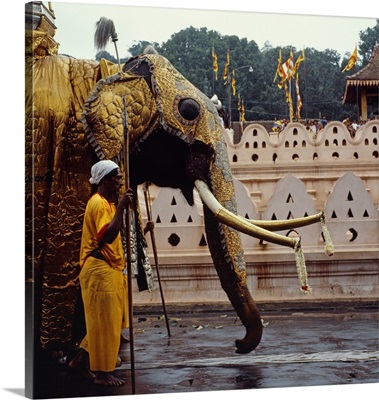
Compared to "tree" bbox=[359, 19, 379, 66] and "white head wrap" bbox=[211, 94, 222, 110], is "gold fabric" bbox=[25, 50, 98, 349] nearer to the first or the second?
"white head wrap" bbox=[211, 94, 222, 110]

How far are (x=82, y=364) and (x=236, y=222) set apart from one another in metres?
1.58

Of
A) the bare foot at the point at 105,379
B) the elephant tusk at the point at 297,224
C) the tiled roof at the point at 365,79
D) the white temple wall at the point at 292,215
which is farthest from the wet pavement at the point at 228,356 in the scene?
the tiled roof at the point at 365,79

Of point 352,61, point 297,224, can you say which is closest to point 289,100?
point 352,61

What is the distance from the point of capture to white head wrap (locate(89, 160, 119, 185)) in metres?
8.75

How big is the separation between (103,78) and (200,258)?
6.33 ft

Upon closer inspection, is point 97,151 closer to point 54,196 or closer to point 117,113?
point 117,113

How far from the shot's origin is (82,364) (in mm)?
8867

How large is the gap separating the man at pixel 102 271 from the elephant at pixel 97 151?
119 mm

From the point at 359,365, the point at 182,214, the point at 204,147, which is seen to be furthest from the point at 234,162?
the point at 359,365

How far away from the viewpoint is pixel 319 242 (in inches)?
404

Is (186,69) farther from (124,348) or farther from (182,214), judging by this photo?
(124,348)

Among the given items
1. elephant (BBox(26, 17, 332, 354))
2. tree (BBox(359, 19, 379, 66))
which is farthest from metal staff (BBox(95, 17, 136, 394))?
tree (BBox(359, 19, 379, 66))

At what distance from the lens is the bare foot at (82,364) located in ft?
29.0

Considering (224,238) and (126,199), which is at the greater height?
(126,199)
